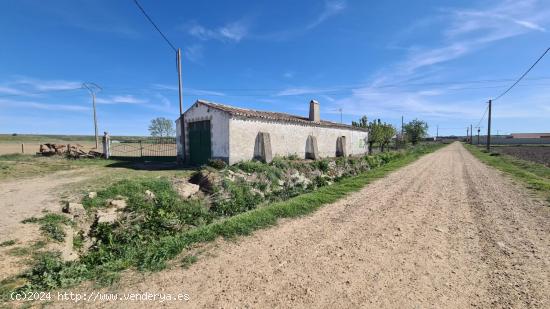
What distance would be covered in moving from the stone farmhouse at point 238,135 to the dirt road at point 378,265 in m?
8.56

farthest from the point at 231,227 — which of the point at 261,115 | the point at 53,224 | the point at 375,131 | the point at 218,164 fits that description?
the point at 375,131

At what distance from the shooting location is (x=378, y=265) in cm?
396

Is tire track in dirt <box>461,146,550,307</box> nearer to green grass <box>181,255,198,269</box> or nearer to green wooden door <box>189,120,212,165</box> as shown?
green grass <box>181,255,198,269</box>

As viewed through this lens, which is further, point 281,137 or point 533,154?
point 533,154

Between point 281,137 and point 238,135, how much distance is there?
3757mm

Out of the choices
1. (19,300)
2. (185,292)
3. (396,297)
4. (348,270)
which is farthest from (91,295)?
(396,297)

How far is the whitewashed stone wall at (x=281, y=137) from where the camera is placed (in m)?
14.2

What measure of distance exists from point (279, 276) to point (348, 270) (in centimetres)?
100

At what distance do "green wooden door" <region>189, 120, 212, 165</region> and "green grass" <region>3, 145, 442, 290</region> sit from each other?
18.2 feet

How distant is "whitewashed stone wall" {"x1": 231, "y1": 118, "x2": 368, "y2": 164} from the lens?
557 inches

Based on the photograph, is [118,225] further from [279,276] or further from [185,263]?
[279,276]

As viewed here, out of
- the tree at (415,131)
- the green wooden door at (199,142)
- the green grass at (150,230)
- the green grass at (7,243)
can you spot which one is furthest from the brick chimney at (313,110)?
the tree at (415,131)

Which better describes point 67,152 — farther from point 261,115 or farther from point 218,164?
point 261,115

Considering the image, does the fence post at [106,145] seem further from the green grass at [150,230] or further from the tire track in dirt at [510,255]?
the tire track in dirt at [510,255]
